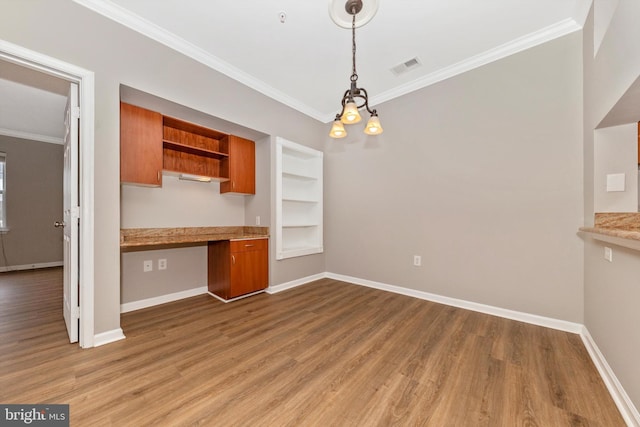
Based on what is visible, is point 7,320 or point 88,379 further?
point 7,320

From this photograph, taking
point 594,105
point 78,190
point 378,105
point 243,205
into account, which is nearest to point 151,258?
point 78,190

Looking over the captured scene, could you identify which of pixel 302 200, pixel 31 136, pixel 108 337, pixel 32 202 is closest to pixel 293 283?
pixel 302 200

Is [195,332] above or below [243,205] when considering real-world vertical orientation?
below

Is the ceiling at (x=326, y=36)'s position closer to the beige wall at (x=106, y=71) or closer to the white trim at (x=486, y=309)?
the beige wall at (x=106, y=71)

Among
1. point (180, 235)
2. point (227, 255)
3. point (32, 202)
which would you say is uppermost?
point (32, 202)

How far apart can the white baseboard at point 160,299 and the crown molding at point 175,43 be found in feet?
9.09

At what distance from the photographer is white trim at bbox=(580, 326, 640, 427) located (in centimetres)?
126

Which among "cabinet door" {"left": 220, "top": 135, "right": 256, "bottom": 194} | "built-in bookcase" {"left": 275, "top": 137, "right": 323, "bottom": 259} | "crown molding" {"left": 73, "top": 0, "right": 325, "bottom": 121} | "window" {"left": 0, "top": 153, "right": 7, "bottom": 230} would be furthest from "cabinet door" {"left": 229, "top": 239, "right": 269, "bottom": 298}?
"window" {"left": 0, "top": 153, "right": 7, "bottom": 230}

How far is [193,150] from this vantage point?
10.3 feet

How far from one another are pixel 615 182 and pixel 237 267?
11.9ft

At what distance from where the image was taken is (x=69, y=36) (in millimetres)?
1867

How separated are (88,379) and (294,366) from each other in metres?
1.34

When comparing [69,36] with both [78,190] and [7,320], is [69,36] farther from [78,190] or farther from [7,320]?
[7,320]

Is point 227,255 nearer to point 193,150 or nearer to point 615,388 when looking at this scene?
point 193,150
